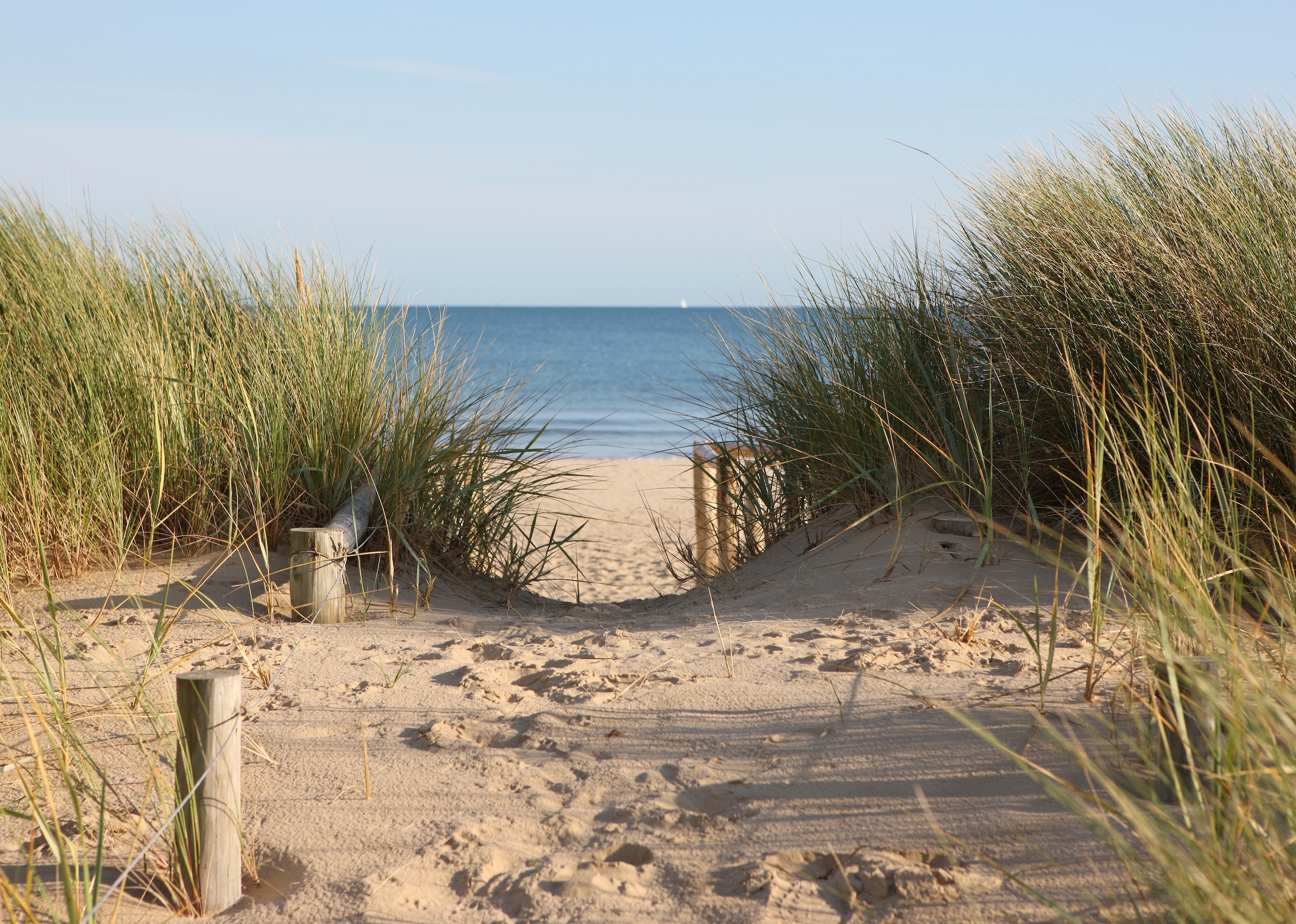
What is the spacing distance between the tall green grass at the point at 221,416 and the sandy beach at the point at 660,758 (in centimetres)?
32

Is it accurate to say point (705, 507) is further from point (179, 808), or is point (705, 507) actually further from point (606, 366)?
point (606, 366)

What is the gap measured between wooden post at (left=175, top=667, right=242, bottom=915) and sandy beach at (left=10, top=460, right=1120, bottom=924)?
77mm

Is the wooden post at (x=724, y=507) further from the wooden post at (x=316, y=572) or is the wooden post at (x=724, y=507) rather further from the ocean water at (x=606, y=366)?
the wooden post at (x=316, y=572)

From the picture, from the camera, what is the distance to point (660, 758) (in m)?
2.18

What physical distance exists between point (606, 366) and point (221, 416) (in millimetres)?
31308

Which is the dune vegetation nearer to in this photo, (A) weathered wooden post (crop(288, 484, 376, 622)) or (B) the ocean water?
(B) the ocean water

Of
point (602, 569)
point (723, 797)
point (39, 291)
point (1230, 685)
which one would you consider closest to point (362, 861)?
point (723, 797)

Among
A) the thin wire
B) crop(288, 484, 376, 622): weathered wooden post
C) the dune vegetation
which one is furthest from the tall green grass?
the dune vegetation

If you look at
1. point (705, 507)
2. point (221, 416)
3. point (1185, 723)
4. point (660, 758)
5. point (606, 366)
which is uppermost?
point (606, 366)

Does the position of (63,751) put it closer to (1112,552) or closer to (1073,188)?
(1112,552)

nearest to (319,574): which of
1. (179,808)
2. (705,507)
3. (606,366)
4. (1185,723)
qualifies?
(179,808)

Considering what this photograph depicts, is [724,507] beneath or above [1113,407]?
beneath

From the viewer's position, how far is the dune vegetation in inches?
73.8

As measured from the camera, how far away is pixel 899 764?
6.64 feet
